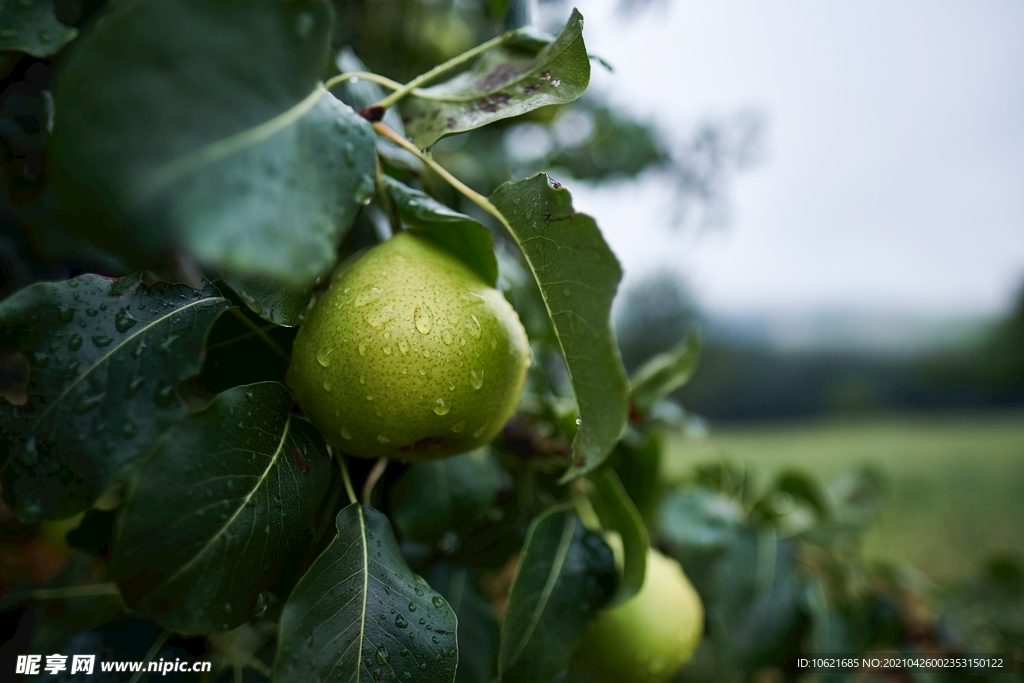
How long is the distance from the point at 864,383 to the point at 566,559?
4055 millimetres

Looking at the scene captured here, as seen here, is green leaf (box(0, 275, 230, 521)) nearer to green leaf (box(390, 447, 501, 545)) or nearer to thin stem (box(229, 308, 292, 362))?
thin stem (box(229, 308, 292, 362))

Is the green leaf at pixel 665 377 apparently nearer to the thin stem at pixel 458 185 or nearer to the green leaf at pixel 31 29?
the thin stem at pixel 458 185

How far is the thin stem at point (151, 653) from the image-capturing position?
428 millimetres

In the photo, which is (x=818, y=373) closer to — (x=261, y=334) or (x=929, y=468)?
(x=929, y=468)

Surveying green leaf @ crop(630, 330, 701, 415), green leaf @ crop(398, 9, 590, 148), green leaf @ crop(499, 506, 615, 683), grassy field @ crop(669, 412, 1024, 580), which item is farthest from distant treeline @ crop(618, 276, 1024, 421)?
green leaf @ crop(398, 9, 590, 148)

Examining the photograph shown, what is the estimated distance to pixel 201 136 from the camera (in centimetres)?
23

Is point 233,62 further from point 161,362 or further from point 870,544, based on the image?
point 870,544

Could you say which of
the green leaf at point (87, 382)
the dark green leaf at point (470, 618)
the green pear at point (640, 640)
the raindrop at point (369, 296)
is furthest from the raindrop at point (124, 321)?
the green pear at point (640, 640)

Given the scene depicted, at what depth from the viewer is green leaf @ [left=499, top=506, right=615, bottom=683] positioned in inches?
17.3

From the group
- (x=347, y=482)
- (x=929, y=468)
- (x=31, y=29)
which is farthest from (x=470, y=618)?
(x=929, y=468)

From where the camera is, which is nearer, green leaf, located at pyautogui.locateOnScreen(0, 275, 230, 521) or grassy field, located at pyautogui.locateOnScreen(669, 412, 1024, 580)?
green leaf, located at pyautogui.locateOnScreen(0, 275, 230, 521)

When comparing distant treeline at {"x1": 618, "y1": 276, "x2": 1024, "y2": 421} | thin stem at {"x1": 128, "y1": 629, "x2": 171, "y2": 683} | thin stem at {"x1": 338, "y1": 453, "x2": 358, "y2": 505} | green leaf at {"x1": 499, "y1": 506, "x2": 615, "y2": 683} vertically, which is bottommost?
distant treeline at {"x1": 618, "y1": 276, "x2": 1024, "y2": 421}

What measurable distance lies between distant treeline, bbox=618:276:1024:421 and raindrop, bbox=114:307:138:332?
3.18 metres

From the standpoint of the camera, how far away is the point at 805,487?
39.2 inches
